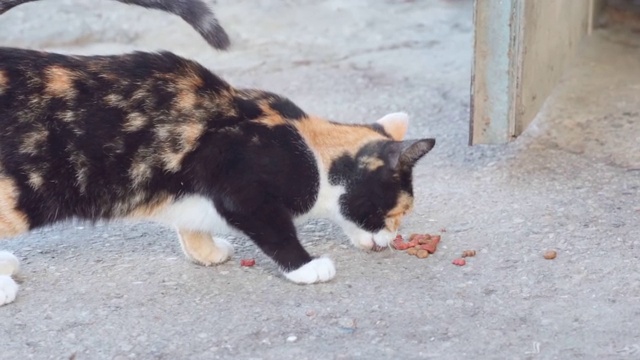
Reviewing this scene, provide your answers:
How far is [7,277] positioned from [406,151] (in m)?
1.50

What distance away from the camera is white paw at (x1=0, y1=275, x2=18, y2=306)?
352 centimetres

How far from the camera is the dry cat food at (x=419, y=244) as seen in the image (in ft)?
13.0

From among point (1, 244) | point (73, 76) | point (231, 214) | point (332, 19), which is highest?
point (73, 76)

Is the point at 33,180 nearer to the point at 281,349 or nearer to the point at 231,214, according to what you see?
the point at 231,214

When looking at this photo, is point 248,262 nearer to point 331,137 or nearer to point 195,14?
point 331,137

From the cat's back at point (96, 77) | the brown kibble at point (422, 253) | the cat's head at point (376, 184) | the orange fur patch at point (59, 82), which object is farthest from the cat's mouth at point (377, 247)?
the orange fur patch at point (59, 82)

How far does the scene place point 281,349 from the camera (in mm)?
3236

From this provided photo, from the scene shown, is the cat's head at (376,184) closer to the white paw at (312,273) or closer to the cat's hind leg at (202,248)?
the white paw at (312,273)

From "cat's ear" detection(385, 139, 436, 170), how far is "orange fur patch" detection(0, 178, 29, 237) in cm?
132

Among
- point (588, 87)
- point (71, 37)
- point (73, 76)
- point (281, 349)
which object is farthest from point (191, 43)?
point (281, 349)

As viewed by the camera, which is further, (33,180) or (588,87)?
(588,87)

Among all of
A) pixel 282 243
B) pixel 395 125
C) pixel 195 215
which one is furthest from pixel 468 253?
pixel 195 215

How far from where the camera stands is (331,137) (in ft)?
12.7

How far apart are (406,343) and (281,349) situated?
40 cm
